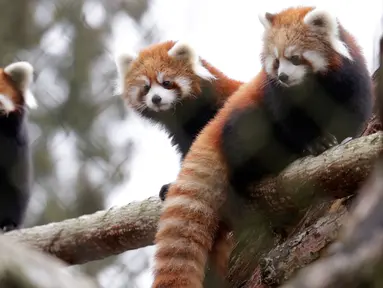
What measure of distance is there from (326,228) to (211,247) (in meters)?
0.42

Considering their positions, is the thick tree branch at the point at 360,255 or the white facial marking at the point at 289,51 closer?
the thick tree branch at the point at 360,255

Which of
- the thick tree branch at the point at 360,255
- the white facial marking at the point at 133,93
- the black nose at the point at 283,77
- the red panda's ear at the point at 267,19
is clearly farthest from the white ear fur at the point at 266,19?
the thick tree branch at the point at 360,255

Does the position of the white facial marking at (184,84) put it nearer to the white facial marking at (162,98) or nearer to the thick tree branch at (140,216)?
the white facial marking at (162,98)

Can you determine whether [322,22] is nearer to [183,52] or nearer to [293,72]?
[293,72]

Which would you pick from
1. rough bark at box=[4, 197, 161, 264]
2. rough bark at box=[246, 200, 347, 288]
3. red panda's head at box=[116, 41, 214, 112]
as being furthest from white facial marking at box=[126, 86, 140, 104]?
rough bark at box=[246, 200, 347, 288]

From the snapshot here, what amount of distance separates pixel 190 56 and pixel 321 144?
1.26 meters

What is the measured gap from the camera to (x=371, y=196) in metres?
0.56

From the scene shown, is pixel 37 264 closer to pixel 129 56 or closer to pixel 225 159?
pixel 225 159

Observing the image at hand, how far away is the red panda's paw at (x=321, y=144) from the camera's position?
2059 mm

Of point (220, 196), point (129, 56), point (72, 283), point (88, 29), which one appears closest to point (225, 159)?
point (220, 196)

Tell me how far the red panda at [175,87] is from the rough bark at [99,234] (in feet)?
1.54

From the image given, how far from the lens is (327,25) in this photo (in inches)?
93.1

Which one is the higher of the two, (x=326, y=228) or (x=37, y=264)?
(x=37, y=264)

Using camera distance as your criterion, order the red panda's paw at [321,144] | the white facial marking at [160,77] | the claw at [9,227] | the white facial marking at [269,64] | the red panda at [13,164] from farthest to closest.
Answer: the red panda at [13,164] → the claw at [9,227] → the white facial marking at [160,77] → the white facial marking at [269,64] → the red panda's paw at [321,144]
